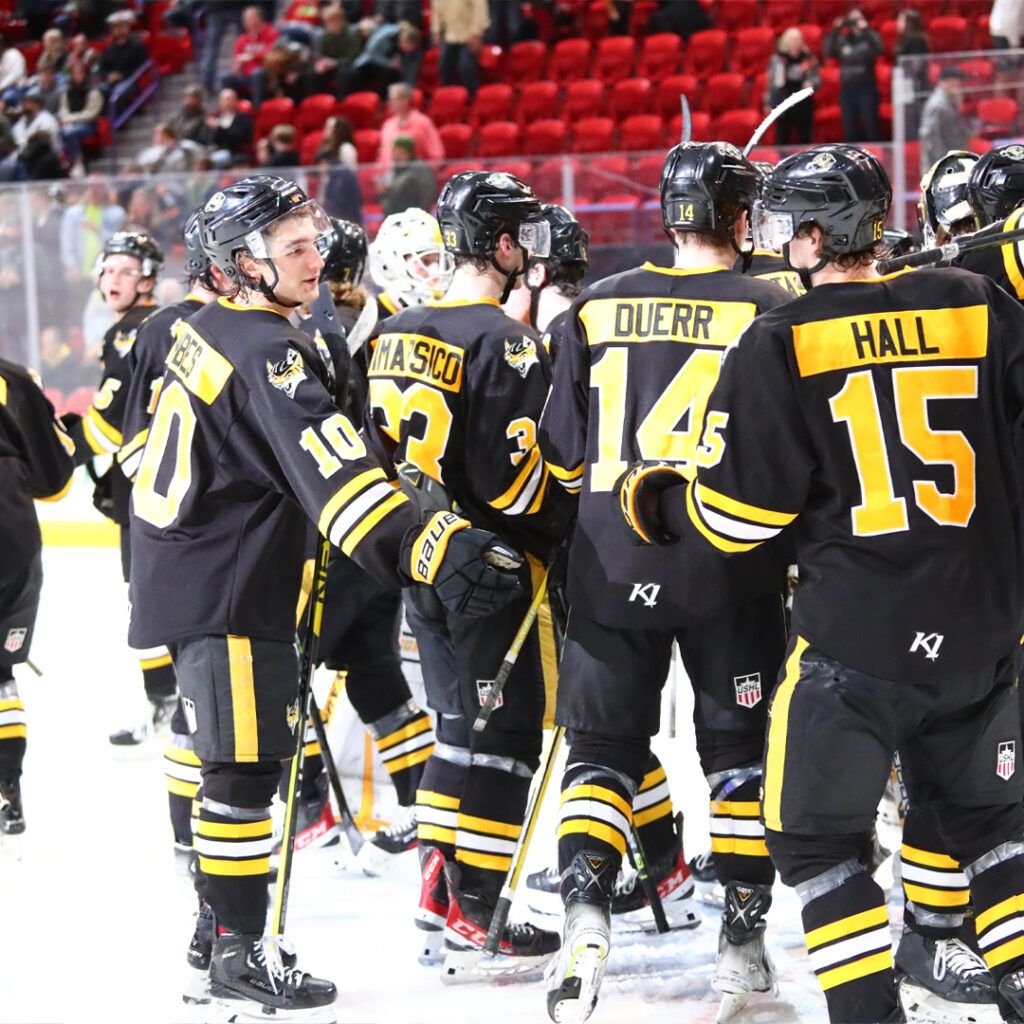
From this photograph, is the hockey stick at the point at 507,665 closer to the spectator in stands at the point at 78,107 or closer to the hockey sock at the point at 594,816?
the hockey sock at the point at 594,816

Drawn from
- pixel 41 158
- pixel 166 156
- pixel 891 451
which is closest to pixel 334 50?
pixel 166 156

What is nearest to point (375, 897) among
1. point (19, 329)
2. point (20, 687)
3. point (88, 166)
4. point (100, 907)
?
point (100, 907)

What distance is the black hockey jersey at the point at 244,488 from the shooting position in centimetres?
288

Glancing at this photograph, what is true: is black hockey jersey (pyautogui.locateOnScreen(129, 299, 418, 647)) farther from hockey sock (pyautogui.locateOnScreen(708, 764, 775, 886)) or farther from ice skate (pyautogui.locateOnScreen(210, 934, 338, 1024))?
hockey sock (pyautogui.locateOnScreen(708, 764, 775, 886))

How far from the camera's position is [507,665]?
10.8 feet

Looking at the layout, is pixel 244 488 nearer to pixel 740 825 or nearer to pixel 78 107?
pixel 740 825

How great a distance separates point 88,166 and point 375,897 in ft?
35.4

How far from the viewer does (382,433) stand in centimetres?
362

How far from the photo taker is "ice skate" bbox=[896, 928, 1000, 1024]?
118 inches

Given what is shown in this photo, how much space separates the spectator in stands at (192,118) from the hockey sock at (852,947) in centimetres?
1074

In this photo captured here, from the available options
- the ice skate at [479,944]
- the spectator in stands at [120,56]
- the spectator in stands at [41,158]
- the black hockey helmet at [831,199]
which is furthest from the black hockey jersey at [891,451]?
the spectator in stands at [120,56]

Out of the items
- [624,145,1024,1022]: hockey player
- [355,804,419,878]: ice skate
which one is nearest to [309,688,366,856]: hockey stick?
[355,804,419,878]: ice skate

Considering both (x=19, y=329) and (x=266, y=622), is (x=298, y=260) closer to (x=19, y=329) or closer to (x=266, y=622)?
(x=266, y=622)

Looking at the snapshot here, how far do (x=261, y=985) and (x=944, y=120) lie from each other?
6316 millimetres
